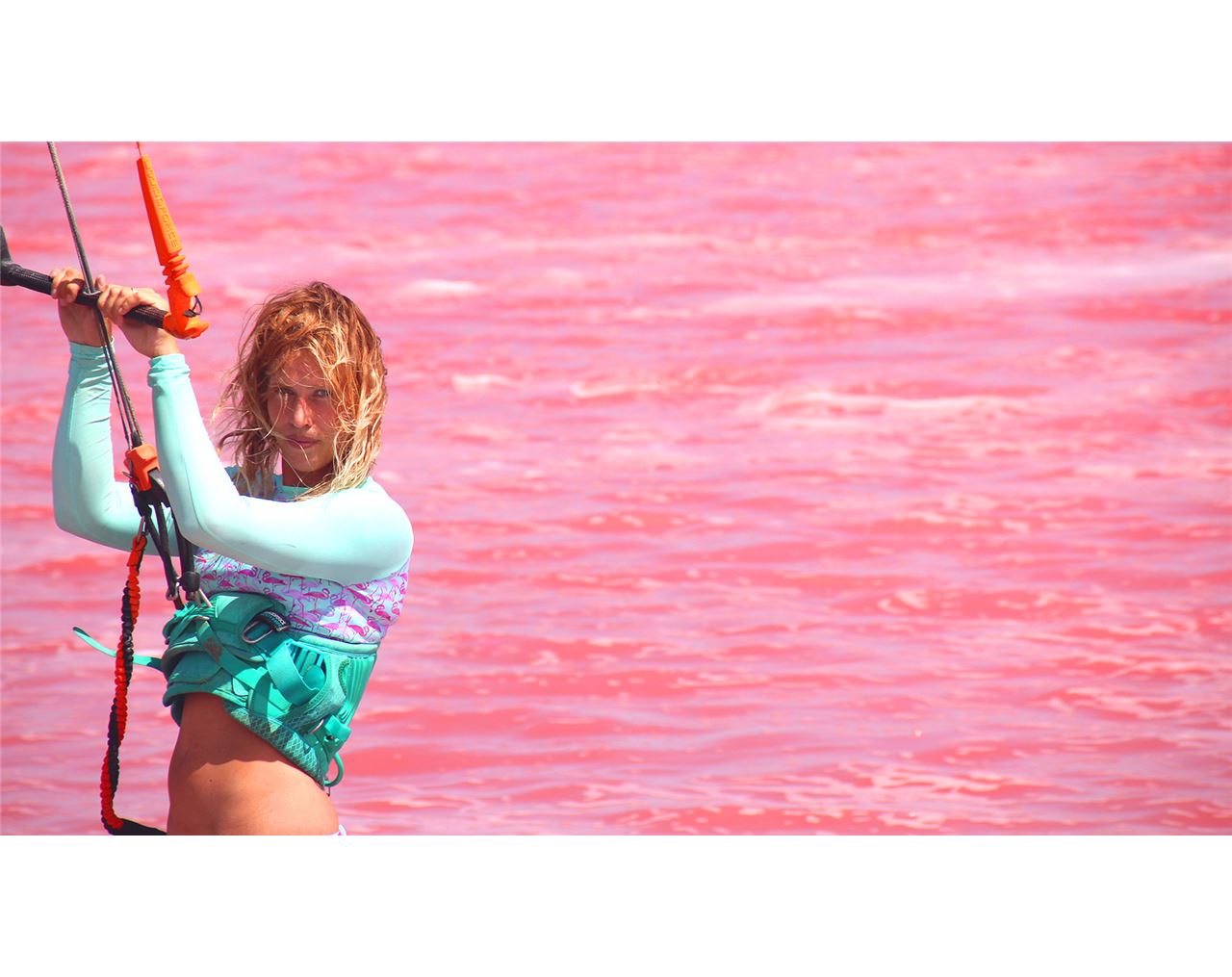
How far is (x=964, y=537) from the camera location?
6215mm

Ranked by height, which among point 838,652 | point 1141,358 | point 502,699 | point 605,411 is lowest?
point 502,699

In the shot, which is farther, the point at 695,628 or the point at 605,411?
the point at 605,411

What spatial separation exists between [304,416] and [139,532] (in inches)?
10.1

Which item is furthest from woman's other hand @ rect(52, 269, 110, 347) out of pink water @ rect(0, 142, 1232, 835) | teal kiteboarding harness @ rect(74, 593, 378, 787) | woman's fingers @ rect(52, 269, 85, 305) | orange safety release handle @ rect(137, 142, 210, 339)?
pink water @ rect(0, 142, 1232, 835)

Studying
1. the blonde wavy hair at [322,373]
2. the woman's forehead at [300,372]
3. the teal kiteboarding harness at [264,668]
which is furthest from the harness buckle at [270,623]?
the woman's forehead at [300,372]

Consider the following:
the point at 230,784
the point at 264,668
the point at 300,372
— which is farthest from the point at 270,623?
the point at 300,372

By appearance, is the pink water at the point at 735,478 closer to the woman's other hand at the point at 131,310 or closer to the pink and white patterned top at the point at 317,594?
the pink and white patterned top at the point at 317,594

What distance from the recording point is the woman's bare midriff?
209cm

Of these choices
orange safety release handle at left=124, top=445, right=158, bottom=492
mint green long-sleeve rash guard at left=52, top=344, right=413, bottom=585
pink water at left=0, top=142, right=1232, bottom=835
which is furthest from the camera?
pink water at left=0, top=142, right=1232, bottom=835

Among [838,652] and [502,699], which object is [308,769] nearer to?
[502,699]

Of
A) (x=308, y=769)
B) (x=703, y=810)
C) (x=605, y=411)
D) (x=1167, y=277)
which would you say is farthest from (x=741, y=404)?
(x=308, y=769)

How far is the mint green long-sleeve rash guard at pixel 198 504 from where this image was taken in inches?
75.4

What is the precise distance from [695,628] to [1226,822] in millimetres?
1782

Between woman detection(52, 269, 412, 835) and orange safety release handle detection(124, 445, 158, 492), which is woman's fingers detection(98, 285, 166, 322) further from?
orange safety release handle detection(124, 445, 158, 492)
